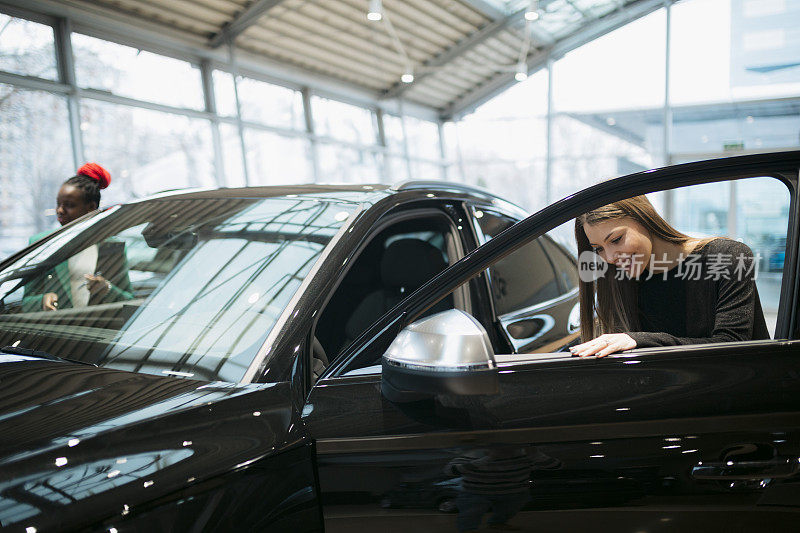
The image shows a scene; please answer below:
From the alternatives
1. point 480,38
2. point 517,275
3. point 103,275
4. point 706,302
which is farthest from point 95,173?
point 480,38

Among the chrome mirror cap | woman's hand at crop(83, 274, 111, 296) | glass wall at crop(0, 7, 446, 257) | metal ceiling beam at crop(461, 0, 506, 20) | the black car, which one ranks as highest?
metal ceiling beam at crop(461, 0, 506, 20)

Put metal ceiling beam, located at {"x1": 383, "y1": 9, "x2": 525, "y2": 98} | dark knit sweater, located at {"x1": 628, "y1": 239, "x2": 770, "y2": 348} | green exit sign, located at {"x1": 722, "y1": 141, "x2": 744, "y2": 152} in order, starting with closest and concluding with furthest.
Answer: dark knit sweater, located at {"x1": 628, "y1": 239, "x2": 770, "y2": 348}, green exit sign, located at {"x1": 722, "y1": 141, "x2": 744, "y2": 152}, metal ceiling beam, located at {"x1": 383, "y1": 9, "x2": 525, "y2": 98}

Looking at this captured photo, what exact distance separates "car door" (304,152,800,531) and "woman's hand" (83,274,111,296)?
32.9 inches

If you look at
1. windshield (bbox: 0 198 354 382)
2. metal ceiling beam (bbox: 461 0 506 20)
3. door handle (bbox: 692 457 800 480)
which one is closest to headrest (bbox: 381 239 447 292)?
windshield (bbox: 0 198 354 382)

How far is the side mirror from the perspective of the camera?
0.97m

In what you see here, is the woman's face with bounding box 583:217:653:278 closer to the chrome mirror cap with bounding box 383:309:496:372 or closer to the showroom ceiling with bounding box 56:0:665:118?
the chrome mirror cap with bounding box 383:309:496:372

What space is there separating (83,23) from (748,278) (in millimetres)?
9515

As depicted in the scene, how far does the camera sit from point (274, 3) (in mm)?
9977

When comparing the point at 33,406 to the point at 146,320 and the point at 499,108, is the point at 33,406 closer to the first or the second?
the point at 146,320

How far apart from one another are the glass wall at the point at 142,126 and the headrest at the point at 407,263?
668 centimetres

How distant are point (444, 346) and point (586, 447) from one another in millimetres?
291

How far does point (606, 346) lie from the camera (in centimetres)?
118

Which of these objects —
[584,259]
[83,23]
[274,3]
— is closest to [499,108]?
[274,3]

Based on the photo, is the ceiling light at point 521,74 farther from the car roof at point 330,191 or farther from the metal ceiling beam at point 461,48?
the car roof at point 330,191
